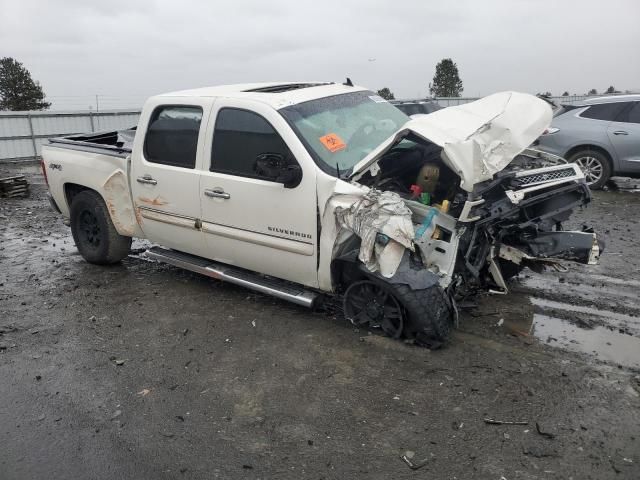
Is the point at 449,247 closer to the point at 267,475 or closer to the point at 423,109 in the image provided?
the point at 267,475

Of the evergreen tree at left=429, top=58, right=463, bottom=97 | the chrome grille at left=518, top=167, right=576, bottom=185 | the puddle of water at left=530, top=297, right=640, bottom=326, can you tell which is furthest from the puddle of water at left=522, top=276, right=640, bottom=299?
the evergreen tree at left=429, top=58, right=463, bottom=97

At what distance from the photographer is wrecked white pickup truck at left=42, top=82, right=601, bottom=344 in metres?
3.72

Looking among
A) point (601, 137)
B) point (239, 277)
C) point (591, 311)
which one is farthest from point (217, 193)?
point (601, 137)

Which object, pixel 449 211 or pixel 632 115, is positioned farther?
pixel 632 115

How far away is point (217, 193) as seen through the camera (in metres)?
4.52

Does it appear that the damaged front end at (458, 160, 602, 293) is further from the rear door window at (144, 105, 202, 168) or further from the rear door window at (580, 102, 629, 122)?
the rear door window at (580, 102, 629, 122)

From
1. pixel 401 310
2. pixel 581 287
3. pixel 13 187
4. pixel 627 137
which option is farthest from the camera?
pixel 13 187

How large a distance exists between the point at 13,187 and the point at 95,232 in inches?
224

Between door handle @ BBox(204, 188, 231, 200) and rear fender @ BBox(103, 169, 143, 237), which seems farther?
rear fender @ BBox(103, 169, 143, 237)

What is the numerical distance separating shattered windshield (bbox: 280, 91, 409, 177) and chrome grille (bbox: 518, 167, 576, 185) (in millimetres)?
1236

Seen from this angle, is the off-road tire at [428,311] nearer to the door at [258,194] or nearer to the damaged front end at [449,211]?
the damaged front end at [449,211]

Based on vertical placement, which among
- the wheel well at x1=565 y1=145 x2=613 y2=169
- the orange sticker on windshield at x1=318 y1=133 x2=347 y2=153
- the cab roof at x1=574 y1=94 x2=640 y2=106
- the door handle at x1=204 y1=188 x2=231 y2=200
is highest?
the cab roof at x1=574 y1=94 x2=640 y2=106

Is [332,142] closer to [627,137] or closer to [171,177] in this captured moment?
[171,177]

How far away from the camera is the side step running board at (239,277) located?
4.30 metres
